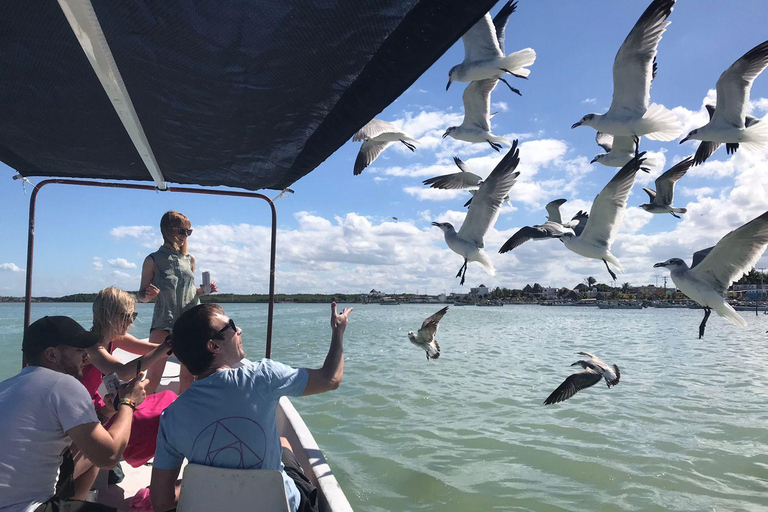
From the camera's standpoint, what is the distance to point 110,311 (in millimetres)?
2568

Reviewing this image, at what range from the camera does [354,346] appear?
853 inches

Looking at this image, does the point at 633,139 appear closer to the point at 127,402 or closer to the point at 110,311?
the point at 110,311

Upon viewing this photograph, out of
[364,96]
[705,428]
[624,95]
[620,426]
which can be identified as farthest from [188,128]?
[705,428]

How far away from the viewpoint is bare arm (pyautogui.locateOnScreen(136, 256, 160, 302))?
127 inches

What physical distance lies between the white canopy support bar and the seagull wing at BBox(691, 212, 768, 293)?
4.68 m

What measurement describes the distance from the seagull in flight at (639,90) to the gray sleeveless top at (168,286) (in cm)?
388

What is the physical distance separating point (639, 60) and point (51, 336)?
17.0 feet

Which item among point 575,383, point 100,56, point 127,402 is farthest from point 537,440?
point 100,56

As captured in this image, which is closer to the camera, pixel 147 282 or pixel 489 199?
pixel 147 282

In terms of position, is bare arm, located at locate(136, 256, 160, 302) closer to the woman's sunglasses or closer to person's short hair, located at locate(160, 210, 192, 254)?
person's short hair, located at locate(160, 210, 192, 254)

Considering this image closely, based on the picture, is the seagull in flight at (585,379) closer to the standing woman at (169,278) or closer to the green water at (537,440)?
the green water at (537,440)

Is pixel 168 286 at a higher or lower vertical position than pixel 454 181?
lower

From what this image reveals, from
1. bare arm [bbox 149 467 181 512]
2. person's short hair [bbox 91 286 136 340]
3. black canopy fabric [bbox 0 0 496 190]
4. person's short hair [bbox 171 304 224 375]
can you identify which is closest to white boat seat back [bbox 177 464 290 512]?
bare arm [bbox 149 467 181 512]

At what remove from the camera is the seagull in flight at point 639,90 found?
4688 mm
